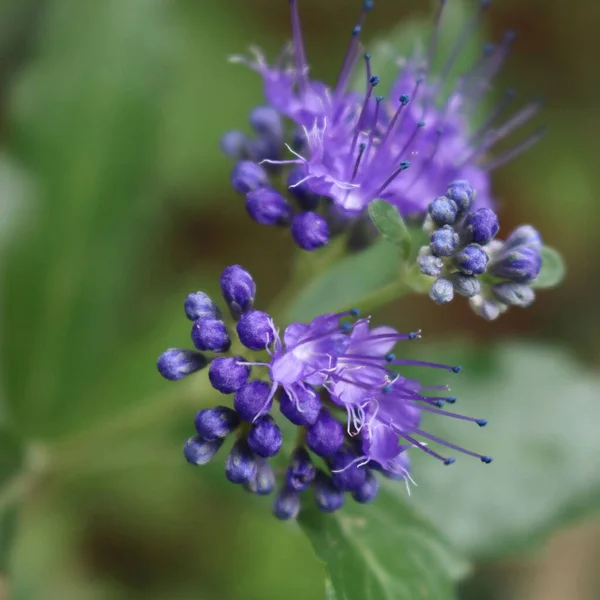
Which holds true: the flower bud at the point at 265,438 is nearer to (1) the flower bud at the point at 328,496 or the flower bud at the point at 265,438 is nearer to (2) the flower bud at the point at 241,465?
(2) the flower bud at the point at 241,465

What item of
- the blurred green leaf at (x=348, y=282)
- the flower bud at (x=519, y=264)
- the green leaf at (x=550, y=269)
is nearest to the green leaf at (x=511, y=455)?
the blurred green leaf at (x=348, y=282)

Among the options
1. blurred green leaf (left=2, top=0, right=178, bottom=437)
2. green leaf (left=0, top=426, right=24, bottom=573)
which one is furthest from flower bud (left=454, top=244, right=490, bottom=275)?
green leaf (left=0, top=426, right=24, bottom=573)

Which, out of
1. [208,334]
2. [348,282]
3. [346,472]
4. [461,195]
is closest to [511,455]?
[348,282]

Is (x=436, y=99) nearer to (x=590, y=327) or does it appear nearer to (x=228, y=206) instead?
(x=228, y=206)

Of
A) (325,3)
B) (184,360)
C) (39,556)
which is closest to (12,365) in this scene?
(39,556)

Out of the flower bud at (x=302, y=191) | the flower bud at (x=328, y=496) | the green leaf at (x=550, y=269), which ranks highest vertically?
the flower bud at (x=302, y=191)

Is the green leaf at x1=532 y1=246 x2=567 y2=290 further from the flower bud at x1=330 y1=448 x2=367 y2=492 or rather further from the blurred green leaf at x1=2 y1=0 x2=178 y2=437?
the blurred green leaf at x1=2 y1=0 x2=178 y2=437
